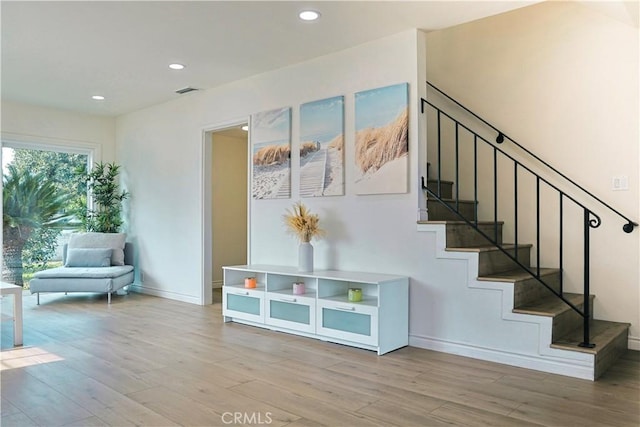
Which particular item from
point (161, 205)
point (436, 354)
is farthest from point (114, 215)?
Result: point (436, 354)

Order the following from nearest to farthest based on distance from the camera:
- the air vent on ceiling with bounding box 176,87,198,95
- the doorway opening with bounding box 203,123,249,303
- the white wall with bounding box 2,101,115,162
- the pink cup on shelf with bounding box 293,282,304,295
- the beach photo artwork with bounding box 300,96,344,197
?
the pink cup on shelf with bounding box 293,282,304,295
the beach photo artwork with bounding box 300,96,344,197
the air vent on ceiling with bounding box 176,87,198,95
the white wall with bounding box 2,101,115,162
the doorway opening with bounding box 203,123,249,303

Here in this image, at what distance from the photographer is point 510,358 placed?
3322mm

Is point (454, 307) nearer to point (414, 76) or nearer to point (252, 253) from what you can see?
point (414, 76)

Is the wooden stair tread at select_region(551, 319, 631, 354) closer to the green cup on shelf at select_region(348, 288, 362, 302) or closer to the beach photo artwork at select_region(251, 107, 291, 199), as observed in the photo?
the green cup on shelf at select_region(348, 288, 362, 302)

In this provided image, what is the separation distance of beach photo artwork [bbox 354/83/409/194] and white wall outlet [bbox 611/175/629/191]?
5.50 ft

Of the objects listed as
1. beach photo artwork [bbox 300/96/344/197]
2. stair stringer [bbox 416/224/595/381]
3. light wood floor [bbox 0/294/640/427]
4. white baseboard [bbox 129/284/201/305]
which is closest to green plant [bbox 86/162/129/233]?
white baseboard [bbox 129/284/201/305]

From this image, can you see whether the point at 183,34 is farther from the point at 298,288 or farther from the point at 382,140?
the point at 298,288

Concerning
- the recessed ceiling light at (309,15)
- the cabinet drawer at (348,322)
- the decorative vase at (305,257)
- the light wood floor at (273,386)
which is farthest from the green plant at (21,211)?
the recessed ceiling light at (309,15)

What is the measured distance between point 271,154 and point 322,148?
0.73 metres

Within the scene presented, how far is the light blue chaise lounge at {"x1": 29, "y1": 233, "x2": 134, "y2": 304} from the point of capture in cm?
589

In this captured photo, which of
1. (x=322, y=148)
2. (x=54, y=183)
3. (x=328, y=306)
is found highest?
(x=322, y=148)

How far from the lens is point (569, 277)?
13.4ft

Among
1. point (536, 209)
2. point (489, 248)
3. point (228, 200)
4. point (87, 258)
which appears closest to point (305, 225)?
point (489, 248)

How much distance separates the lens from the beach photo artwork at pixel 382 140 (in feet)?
13.0
